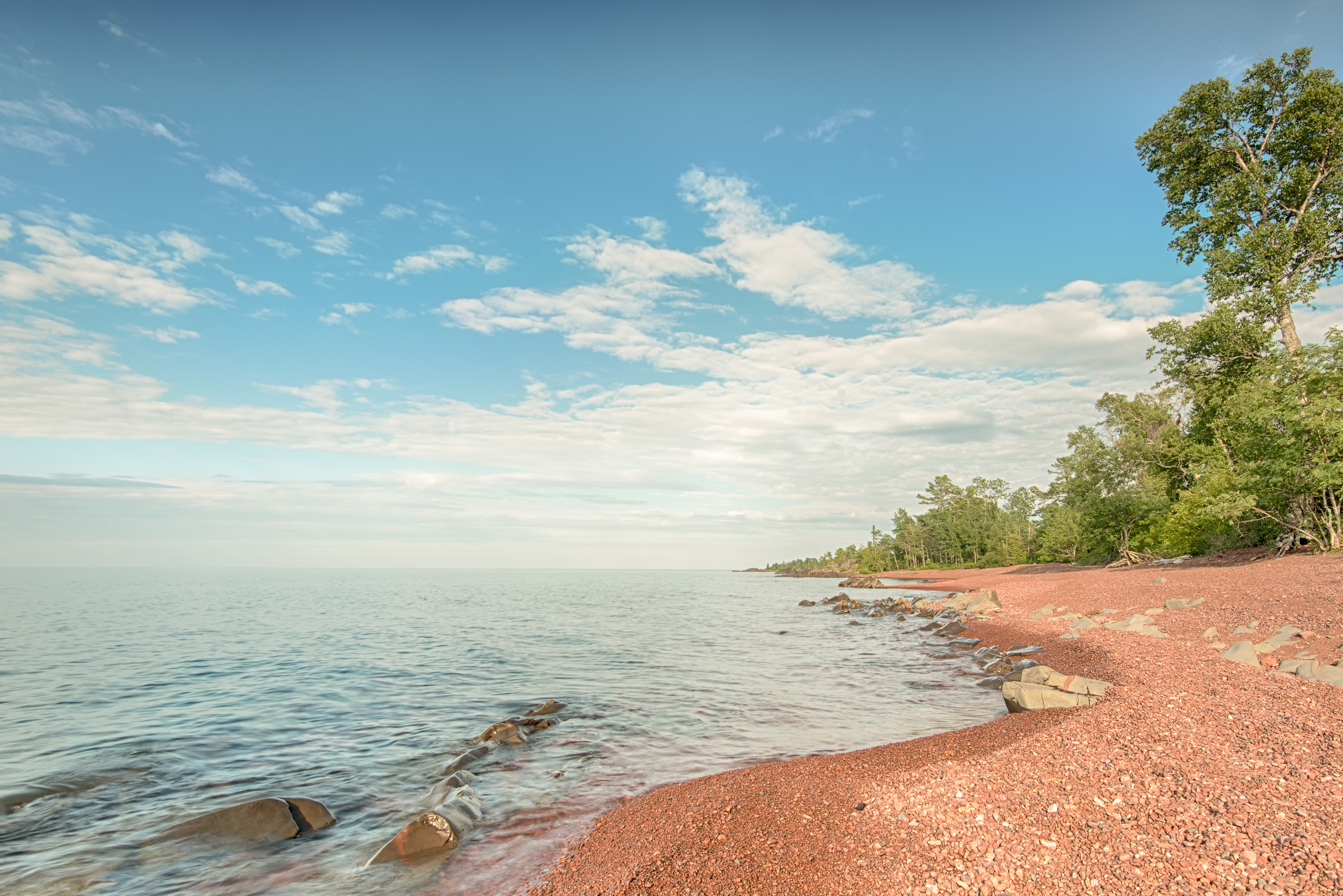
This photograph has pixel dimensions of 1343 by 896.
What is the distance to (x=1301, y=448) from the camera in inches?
958

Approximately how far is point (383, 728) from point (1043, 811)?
46.3 ft

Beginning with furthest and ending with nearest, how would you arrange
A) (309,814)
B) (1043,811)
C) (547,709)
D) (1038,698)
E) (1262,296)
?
(1262,296) < (547,709) < (1038,698) < (309,814) < (1043,811)

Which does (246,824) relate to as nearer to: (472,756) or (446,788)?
(446,788)

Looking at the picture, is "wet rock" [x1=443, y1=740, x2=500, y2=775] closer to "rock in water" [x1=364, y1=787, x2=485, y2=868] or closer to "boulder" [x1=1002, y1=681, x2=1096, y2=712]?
"rock in water" [x1=364, y1=787, x2=485, y2=868]

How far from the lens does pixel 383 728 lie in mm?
14438

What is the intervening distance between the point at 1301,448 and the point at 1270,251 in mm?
9342

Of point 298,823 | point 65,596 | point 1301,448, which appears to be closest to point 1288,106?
point 1301,448

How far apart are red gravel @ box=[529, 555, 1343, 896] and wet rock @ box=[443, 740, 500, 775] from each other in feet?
14.0

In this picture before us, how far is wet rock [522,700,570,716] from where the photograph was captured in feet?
50.0

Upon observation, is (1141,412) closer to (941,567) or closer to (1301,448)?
(1301,448)

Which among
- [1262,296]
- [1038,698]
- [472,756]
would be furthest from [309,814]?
[1262,296]

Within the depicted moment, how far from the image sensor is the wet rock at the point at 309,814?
8.89 meters

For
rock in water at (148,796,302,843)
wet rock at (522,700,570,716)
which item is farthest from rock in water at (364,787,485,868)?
wet rock at (522,700,570,716)

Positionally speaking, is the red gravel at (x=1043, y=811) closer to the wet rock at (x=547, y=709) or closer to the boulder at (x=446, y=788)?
the boulder at (x=446, y=788)
